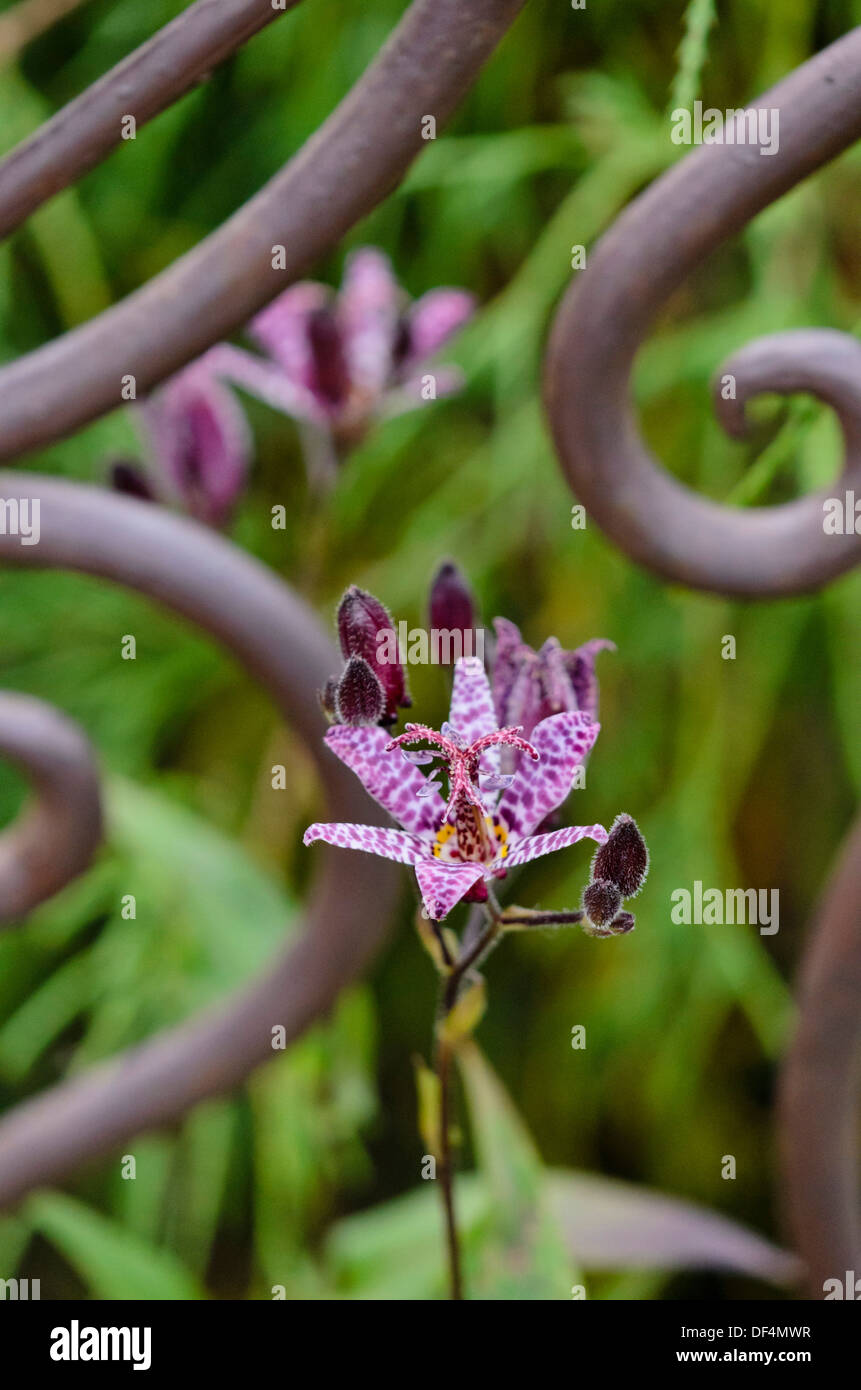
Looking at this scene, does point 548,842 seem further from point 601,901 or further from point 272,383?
point 272,383

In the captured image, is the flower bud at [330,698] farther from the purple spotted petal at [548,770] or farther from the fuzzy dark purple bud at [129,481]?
the fuzzy dark purple bud at [129,481]

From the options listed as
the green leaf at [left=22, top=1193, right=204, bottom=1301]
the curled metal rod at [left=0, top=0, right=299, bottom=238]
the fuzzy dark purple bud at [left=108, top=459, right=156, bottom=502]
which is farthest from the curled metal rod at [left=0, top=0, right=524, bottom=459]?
the green leaf at [left=22, top=1193, right=204, bottom=1301]

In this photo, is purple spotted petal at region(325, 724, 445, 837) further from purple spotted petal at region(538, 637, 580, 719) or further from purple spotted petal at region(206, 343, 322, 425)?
purple spotted petal at region(206, 343, 322, 425)

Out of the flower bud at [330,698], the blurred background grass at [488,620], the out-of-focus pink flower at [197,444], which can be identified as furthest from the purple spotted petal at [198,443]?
the flower bud at [330,698]

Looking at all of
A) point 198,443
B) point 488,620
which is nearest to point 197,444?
point 198,443

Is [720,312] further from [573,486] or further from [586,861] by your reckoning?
[573,486]
